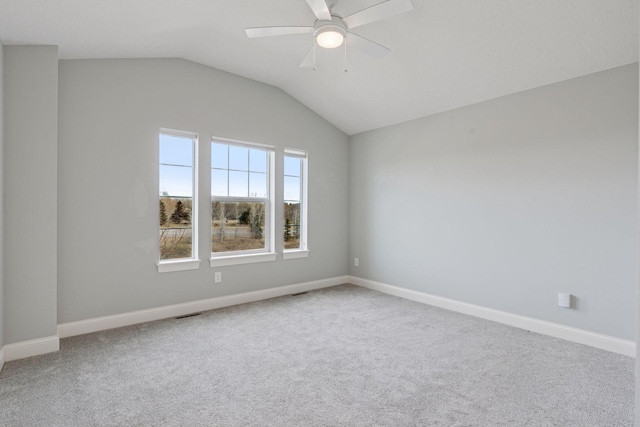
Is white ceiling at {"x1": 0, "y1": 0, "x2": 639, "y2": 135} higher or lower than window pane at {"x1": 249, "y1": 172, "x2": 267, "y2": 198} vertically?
higher

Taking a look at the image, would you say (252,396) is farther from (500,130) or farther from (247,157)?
(500,130)

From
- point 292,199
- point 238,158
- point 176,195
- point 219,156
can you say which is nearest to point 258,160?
point 238,158

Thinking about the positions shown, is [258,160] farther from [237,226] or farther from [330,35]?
[330,35]

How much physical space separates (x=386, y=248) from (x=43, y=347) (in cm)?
387

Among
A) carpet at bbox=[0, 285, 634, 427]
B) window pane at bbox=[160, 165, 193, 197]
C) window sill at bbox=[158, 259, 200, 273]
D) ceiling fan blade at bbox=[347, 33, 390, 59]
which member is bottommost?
carpet at bbox=[0, 285, 634, 427]

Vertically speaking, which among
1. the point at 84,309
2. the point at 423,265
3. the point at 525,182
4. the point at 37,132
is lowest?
the point at 84,309

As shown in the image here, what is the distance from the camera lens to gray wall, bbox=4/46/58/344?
102 inches

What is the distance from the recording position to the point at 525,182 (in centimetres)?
336

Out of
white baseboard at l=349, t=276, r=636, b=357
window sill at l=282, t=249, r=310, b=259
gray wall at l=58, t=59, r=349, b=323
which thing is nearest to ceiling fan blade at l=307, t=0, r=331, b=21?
gray wall at l=58, t=59, r=349, b=323

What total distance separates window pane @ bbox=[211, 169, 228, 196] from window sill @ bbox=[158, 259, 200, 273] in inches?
33.0

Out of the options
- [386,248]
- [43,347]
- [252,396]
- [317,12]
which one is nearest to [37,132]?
[43,347]

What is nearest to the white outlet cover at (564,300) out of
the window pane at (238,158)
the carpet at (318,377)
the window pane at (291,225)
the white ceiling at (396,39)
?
the carpet at (318,377)

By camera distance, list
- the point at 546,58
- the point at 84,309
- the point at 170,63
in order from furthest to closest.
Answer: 1. the point at 170,63
2. the point at 84,309
3. the point at 546,58

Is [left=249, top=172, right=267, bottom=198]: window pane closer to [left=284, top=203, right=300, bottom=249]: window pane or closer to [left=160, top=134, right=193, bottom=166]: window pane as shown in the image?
[left=284, top=203, right=300, bottom=249]: window pane
